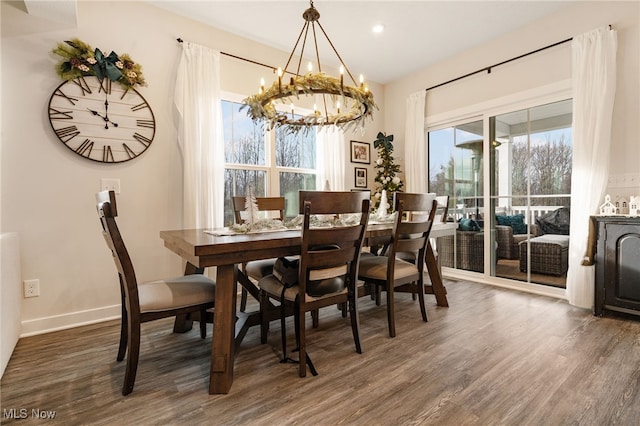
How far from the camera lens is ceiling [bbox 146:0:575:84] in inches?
116

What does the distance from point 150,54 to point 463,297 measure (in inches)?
150

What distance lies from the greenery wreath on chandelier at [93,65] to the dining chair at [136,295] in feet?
4.94

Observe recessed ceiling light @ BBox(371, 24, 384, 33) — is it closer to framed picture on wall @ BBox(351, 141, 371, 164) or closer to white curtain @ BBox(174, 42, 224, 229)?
framed picture on wall @ BBox(351, 141, 371, 164)

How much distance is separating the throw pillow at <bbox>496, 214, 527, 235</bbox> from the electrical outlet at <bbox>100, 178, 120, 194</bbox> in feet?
13.1

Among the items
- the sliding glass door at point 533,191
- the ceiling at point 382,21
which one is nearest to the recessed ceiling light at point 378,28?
the ceiling at point 382,21

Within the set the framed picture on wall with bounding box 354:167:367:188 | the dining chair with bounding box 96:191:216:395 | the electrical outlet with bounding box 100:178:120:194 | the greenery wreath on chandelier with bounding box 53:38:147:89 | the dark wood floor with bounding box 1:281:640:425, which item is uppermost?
the greenery wreath on chandelier with bounding box 53:38:147:89

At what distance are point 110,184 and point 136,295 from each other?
1564mm

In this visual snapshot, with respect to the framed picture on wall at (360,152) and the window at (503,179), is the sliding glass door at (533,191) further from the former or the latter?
the framed picture on wall at (360,152)

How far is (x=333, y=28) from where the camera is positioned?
3340 millimetres

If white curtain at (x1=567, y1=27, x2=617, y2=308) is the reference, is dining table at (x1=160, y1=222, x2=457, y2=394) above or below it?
below

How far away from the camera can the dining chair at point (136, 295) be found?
1526mm

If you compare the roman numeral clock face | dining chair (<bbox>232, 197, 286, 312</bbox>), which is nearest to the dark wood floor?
dining chair (<bbox>232, 197, 286, 312</bbox>)

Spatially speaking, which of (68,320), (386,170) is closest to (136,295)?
(68,320)

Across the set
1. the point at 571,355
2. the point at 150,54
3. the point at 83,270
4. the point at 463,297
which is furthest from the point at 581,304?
the point at 150,54
